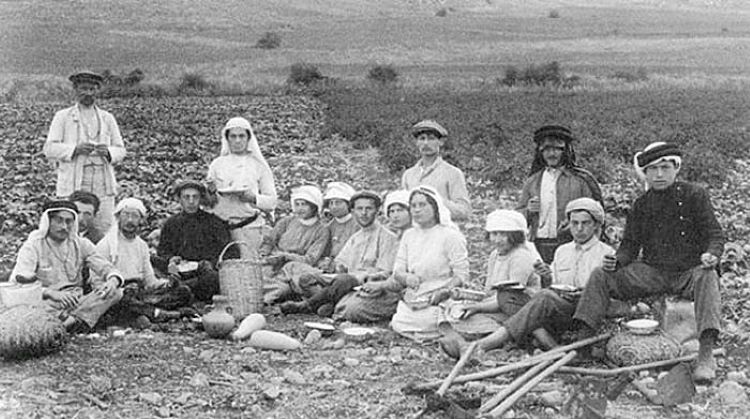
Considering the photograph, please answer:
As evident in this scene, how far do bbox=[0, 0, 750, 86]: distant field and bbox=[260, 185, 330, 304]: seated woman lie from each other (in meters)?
28.9

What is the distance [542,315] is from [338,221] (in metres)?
2.65

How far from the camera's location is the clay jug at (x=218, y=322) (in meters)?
6.73

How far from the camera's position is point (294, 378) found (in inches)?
227

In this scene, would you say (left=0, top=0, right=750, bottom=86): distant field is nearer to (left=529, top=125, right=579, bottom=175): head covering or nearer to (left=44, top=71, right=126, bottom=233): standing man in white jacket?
(left=44, top=71, right=126, bottom=233): standing man in white jacket

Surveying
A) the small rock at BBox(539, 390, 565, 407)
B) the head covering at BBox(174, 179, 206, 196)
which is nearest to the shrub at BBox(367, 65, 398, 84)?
the head covering at BBox(174, 179, 206, 196)

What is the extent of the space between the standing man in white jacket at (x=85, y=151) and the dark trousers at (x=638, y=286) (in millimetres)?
3987

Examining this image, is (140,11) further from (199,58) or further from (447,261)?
(447,261)

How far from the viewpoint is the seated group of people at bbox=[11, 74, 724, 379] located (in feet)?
20.1

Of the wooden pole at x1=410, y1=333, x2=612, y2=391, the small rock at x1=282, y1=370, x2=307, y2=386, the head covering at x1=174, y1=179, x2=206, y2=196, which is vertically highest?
the head covering at x1=174, y1=179, x2=206, y2=196

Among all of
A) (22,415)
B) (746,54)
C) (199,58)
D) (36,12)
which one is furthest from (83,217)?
(36,12)

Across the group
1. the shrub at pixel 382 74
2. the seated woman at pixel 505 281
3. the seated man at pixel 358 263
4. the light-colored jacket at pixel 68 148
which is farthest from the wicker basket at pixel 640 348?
the shrub at pixel 382 74

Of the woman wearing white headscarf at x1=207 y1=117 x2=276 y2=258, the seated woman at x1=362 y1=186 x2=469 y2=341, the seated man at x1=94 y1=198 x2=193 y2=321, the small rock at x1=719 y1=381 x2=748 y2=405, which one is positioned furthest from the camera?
the woman wearing white headscarf at x1=207 y1=117 x2=276 y2=258

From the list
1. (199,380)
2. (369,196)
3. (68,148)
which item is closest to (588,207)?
(369,196)

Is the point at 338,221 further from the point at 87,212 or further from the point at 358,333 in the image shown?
the point at 87,212
